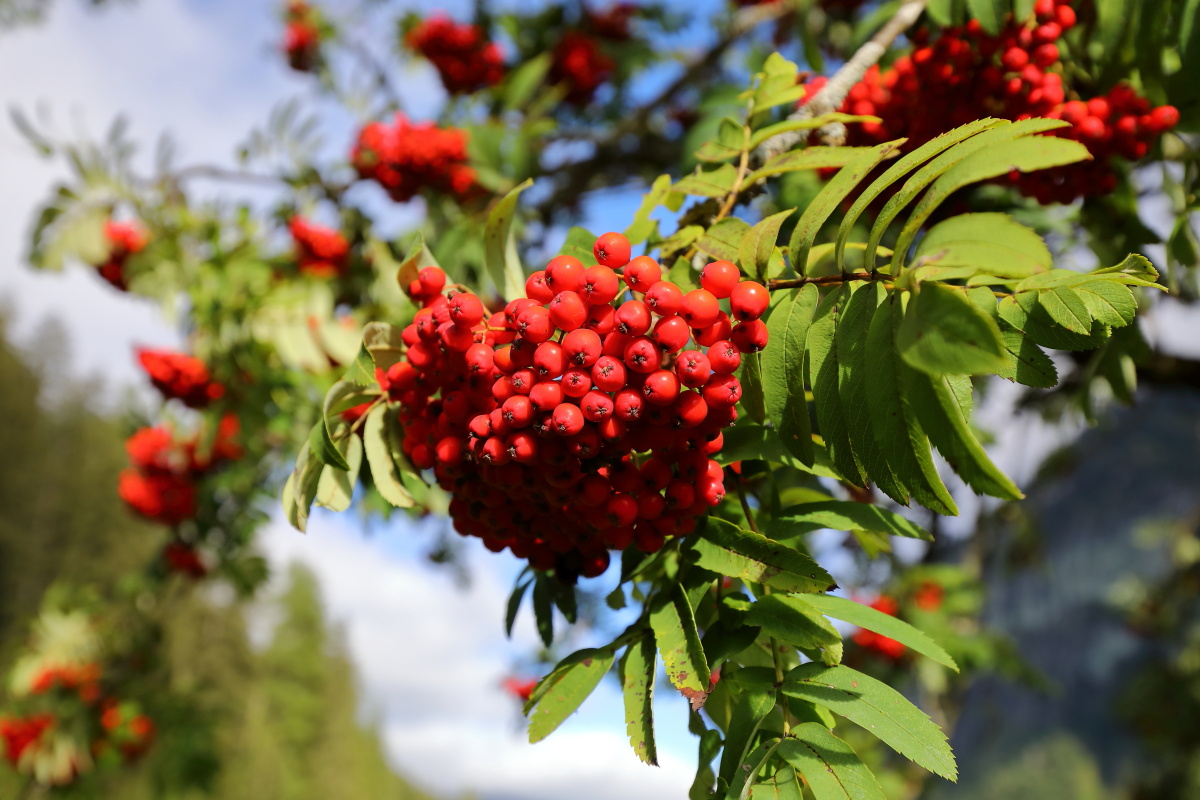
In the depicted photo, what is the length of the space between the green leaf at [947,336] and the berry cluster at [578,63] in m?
4.29

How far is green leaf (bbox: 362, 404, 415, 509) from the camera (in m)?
1.13

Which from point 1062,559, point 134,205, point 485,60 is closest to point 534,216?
point 485,60

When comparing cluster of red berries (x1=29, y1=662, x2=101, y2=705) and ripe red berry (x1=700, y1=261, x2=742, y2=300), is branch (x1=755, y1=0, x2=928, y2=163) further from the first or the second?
cluster of red berries (x1=29, y1=662, x2=101, y2=705)

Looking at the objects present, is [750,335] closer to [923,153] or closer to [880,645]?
[923,153]

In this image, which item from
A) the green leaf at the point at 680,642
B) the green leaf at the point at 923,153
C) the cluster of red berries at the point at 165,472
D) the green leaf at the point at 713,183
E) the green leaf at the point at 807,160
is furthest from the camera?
the cluster of red berries at the point at 165,472

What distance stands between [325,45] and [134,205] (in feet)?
8.71

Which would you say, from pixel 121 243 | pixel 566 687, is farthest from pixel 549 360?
pixel 121 243

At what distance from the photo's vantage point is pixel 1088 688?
25.4 meters

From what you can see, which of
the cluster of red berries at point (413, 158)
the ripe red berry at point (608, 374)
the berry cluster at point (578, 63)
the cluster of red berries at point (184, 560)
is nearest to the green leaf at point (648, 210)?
the ripe red berry at point (608, 374)

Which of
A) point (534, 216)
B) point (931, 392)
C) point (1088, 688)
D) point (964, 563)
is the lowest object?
point (1088, 688)

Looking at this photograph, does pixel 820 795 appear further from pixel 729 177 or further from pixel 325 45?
pixel 325 45

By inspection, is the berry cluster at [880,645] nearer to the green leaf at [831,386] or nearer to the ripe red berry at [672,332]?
the green leaf at [831,386]

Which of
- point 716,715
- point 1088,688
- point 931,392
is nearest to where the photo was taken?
point 931,392

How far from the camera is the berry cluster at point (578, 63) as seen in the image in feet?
14.7
